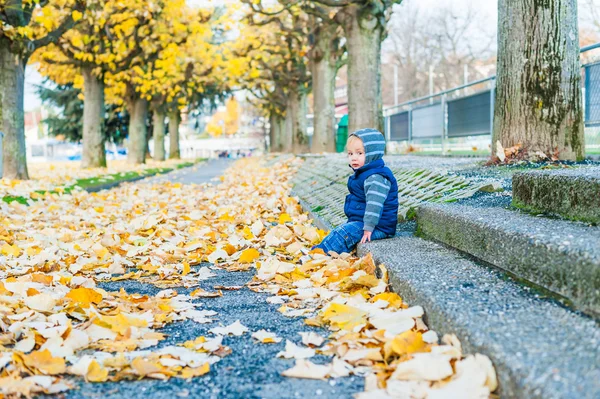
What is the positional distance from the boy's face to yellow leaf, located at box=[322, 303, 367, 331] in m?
1.93

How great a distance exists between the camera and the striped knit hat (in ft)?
15.7

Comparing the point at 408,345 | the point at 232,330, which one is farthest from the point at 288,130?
the point at 408,345

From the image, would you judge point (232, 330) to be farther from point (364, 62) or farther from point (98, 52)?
point (98, 52)

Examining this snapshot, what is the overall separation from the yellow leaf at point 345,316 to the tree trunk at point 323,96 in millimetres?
18720

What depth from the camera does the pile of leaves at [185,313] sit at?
2.33 meters

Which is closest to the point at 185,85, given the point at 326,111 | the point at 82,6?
the point at 326,111

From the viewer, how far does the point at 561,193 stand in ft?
11.8

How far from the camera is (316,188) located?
9344 millimetres

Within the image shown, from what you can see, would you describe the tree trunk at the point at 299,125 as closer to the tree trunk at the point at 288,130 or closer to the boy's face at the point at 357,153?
the tree trunk at the point at 288,130

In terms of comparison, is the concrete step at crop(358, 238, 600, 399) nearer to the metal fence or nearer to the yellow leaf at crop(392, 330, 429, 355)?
the yellow leaf at crop(392, 330, 429, 355)

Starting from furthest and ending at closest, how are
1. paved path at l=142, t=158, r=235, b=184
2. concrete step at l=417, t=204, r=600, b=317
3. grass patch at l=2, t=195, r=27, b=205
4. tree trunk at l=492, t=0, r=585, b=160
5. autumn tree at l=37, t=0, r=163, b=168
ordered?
autumn tree at l=37, t=0, r=163, b=168, paved path at l=142, t=158, r=235, b=184, grass patch at l=2, t=195, r=27, b=205, tree trunk at l=492, t=0, r=585, b=160, concrete step at l=417, t=204, r=600, b=317

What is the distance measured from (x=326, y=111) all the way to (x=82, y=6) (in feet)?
28.2

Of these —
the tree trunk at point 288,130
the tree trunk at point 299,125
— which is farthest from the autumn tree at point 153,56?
the tree trunk at point 288,130

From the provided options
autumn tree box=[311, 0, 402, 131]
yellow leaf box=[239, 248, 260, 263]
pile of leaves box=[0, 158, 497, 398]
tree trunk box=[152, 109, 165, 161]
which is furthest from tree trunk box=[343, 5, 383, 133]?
tree trunk box=[152, 109, 165, 161]
